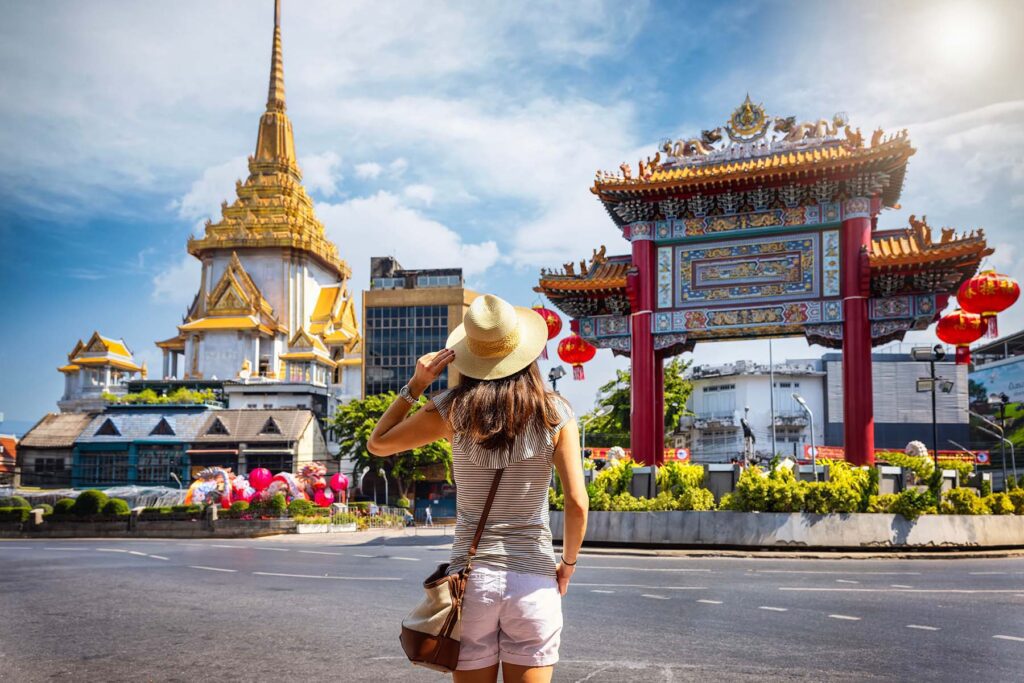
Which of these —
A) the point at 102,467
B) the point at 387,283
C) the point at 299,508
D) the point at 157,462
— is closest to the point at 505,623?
the point at 299,508

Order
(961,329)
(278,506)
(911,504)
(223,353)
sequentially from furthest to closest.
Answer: (223,353) → (278,506) → (961,329) → (911,504)

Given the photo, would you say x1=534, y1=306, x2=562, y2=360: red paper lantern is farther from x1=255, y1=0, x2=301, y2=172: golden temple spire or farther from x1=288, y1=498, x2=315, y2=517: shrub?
x1=255, y1=0, x2=301, y2=172: golden temple spire

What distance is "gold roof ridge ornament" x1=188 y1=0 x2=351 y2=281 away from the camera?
260 ft

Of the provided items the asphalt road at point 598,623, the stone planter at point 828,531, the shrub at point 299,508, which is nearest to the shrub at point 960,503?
the stone planter at point 828,531

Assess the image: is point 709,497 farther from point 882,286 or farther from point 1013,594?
point 1013,594

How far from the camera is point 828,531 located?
788 inches

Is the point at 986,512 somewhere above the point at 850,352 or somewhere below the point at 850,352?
below

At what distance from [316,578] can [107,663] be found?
7.86 m

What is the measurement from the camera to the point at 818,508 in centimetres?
2011

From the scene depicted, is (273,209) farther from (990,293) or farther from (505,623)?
(505,623)

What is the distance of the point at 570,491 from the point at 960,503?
63.3ft

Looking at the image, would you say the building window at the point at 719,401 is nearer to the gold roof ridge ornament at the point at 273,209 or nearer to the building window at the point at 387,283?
the building window at the point at 387,283

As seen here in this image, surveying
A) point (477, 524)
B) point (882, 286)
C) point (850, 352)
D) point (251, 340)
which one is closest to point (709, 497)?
point (850, 352)

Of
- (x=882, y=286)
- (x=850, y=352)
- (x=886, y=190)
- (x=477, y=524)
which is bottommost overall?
(x=477, y=524)
